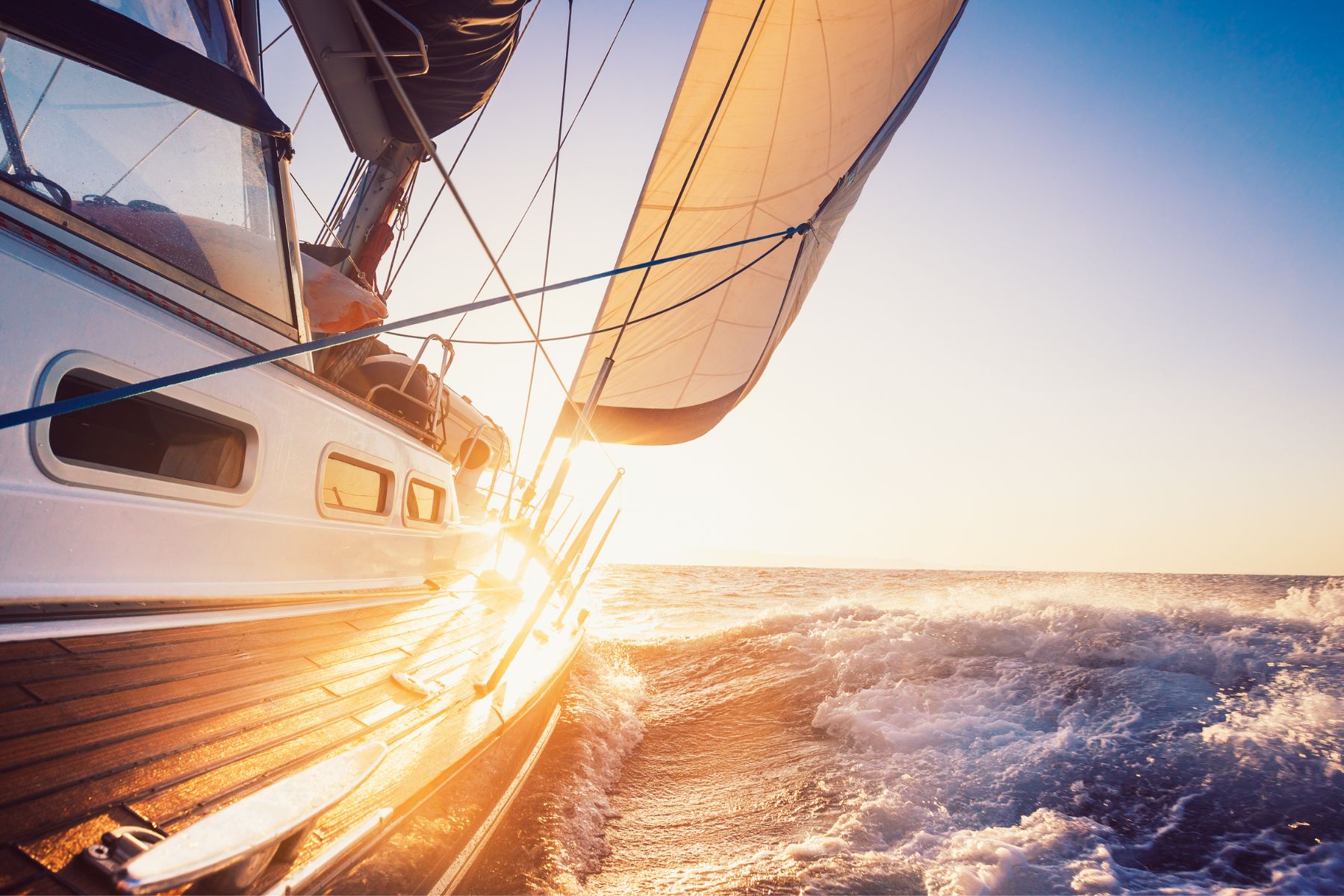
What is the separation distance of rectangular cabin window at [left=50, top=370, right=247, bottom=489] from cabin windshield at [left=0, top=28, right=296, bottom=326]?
0.65m

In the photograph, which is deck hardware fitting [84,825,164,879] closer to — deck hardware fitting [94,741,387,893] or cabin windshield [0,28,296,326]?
deck hardware fitting [94,741,387,893]

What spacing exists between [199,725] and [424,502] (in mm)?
3007

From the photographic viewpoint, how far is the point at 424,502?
4531mm

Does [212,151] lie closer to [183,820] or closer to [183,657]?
[183,657]

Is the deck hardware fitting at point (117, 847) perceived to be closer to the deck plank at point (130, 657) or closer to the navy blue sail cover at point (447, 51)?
the deck plank at point (130, 657)

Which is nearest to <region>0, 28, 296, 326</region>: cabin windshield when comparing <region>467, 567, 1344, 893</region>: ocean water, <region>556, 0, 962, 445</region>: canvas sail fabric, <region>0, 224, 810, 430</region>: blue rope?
<region>0, 224, 810, 430</region>: blue rope

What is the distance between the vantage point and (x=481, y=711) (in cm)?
253

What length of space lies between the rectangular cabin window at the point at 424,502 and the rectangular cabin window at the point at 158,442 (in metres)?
1.48

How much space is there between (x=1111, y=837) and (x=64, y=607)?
576 cm

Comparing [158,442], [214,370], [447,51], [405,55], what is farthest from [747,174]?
[214,370]

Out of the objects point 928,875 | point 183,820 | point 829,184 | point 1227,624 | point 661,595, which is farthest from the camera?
point 661,595

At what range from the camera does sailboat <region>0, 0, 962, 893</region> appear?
51.9 inches

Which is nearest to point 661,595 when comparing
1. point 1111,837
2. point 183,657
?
point 1111,837

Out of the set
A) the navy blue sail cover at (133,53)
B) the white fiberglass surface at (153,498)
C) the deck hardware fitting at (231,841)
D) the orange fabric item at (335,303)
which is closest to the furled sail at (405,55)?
the navy blue sail cover at (133,53)
